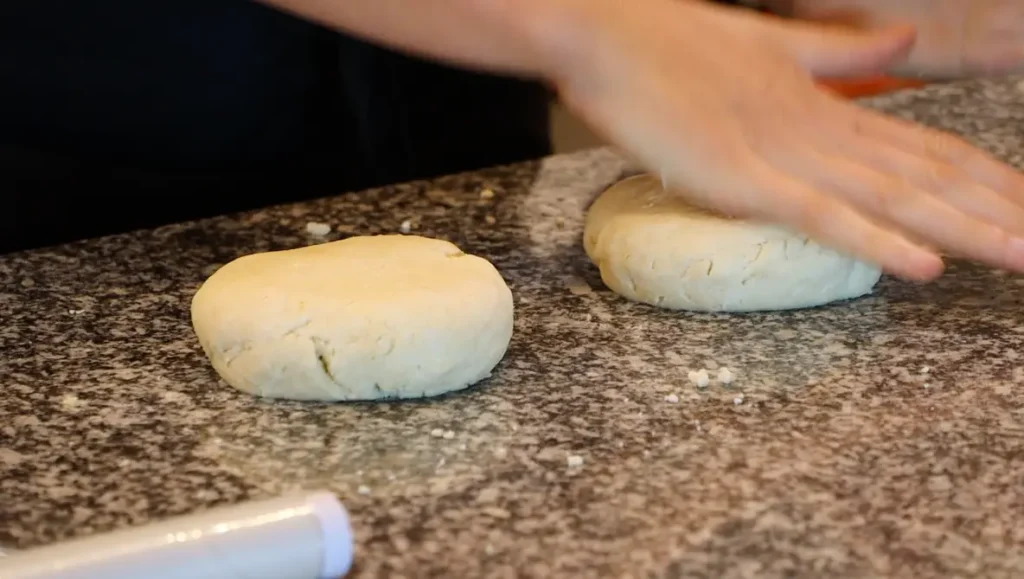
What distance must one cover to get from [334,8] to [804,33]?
15.9 inches

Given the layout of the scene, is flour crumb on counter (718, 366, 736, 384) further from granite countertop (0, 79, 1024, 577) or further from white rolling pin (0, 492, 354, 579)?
white rolling pin (0, 492, 354, 579)

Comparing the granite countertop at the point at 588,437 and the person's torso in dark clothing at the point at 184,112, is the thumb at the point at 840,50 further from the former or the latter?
the person's torso in dark clothing at the point at 184,112

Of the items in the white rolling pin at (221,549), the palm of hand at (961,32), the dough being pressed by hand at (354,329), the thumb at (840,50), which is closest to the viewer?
the white rolling pin at (221,549)

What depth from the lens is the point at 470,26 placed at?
84 cm

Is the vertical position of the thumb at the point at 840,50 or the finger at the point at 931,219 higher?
the thumb at the point at 840,50

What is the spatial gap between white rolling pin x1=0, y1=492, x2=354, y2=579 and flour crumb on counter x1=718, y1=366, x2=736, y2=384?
12.1 inches

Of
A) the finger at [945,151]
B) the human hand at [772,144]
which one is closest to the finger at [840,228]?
the human hand at [772,144]

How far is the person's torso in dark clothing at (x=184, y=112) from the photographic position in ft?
3.46

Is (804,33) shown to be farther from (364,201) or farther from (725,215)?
(364,201)

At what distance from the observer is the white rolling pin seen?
50cm

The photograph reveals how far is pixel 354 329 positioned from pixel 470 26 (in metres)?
0.29

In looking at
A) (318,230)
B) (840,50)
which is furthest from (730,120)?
(318,230)

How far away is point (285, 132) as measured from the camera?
1154 mm

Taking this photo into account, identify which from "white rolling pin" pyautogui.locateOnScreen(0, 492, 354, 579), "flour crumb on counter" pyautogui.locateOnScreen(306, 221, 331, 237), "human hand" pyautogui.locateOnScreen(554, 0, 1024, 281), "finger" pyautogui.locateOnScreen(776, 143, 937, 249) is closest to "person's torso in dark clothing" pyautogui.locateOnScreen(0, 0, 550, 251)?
"flour crumb on counter" pyautogui.locateOnScreen(306, 221, 331, 237)
